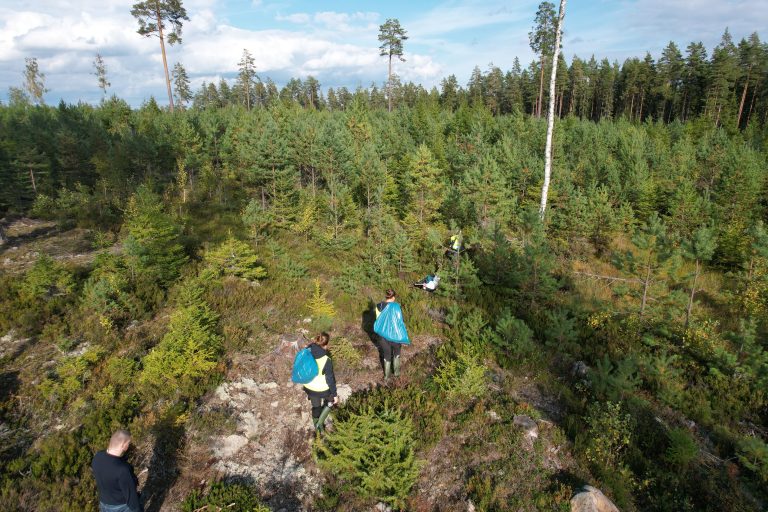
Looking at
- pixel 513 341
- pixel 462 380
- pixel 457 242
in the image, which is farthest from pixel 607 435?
pixel 457 242

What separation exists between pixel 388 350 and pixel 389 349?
0.03 m

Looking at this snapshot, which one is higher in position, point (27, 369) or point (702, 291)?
point (27, 369)

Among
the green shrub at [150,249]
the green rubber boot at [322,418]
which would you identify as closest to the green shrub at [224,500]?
the green rubber boot at [322,418]

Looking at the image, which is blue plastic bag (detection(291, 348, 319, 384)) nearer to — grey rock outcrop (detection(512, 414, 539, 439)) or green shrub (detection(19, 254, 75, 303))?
grey rock outcrop (detection(512, 414, 539, 439))

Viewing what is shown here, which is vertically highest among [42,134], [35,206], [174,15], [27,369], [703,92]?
[174,15]

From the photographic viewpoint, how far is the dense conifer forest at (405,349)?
20.4 feet

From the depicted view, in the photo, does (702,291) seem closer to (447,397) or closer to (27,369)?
(447,397)

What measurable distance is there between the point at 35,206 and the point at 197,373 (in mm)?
18532

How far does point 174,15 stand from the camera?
3572 cm

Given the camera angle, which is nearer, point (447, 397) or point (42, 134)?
point (447, 397)

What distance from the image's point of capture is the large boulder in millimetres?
5648

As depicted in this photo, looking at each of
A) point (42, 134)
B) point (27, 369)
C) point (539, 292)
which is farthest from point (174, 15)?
point (539, 292)

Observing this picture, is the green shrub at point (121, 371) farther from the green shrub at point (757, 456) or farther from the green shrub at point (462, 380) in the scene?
the green shrub at point (757, 456)

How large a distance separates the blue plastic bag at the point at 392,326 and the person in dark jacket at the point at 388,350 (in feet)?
0.45
